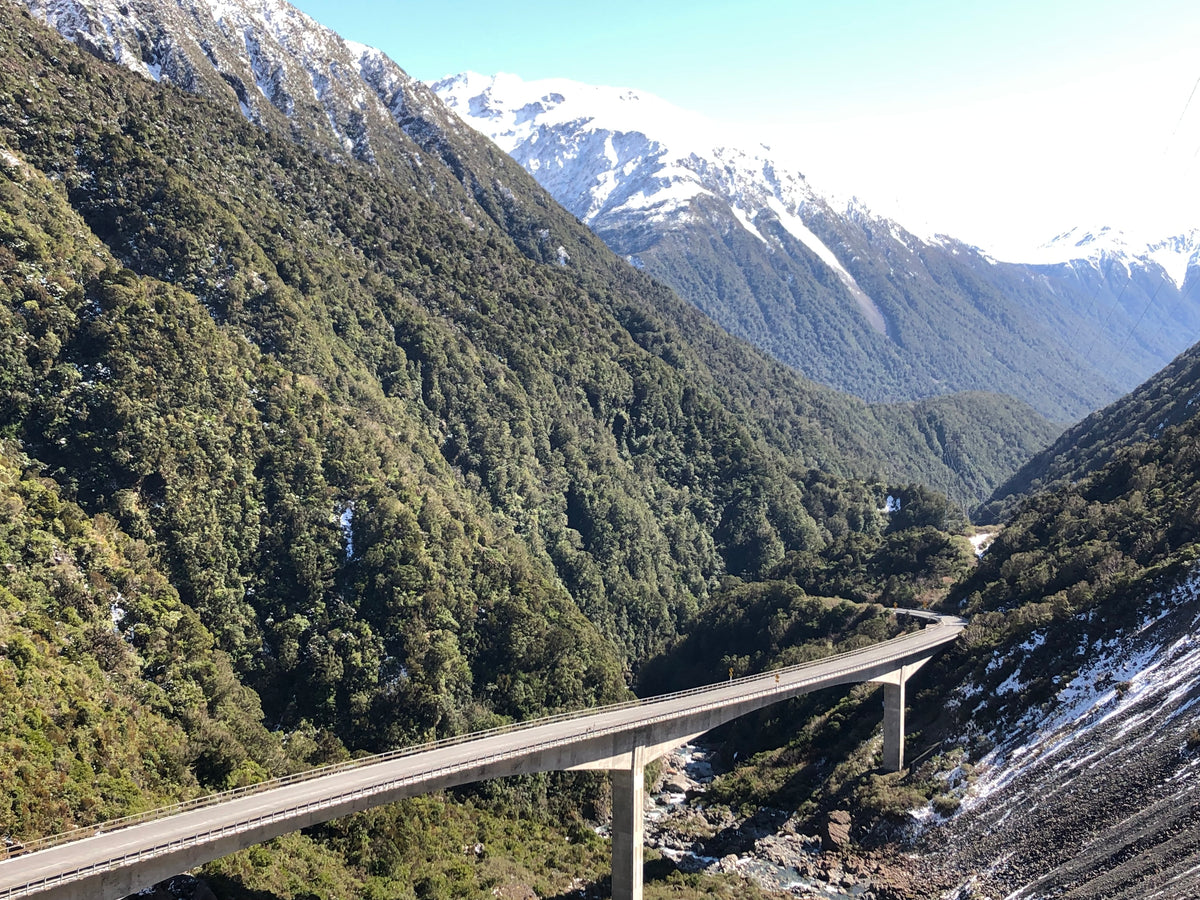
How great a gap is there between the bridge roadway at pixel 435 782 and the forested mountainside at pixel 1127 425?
309 feet

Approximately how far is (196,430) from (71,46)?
93.3m

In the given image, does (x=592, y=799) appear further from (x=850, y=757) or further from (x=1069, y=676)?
(x=1069, y=676)

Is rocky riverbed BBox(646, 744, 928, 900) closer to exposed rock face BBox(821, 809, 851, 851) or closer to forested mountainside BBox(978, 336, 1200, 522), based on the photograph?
exposed rock face BBox(821, 809, 851, 851)

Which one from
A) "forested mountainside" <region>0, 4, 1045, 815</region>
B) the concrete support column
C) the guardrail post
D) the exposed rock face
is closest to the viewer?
the guardrail post

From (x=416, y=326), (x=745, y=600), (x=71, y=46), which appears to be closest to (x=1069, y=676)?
(x=745, y=600)

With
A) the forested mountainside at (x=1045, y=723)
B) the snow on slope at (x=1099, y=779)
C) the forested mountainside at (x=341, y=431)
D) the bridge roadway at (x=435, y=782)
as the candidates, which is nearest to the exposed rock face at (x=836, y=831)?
the forested mountainside at (x=1045, y=723)

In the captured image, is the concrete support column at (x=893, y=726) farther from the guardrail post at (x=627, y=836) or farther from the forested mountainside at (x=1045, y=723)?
the guardrail post at (x=627, y=836)

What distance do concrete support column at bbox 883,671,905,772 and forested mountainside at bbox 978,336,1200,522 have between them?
85.6 metres

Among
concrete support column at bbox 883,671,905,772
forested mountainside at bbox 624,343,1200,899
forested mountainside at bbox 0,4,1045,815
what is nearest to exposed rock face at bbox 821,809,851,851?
forested mountainside at bbox 624,343,1200,899

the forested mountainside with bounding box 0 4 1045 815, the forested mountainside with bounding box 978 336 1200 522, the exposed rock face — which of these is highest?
the forested mountainside with bounding box 0 4 1045 815

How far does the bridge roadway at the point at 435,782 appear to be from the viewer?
118ft

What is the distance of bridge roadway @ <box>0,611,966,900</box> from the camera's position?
3606 centimetres

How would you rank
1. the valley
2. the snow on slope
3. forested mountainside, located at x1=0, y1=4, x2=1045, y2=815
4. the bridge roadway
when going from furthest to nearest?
forested mountainside, located at x1=0, y1=4, x2=1045, y2=815 < the valley < the snow on slope < the bridge roadway

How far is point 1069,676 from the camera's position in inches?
2896
